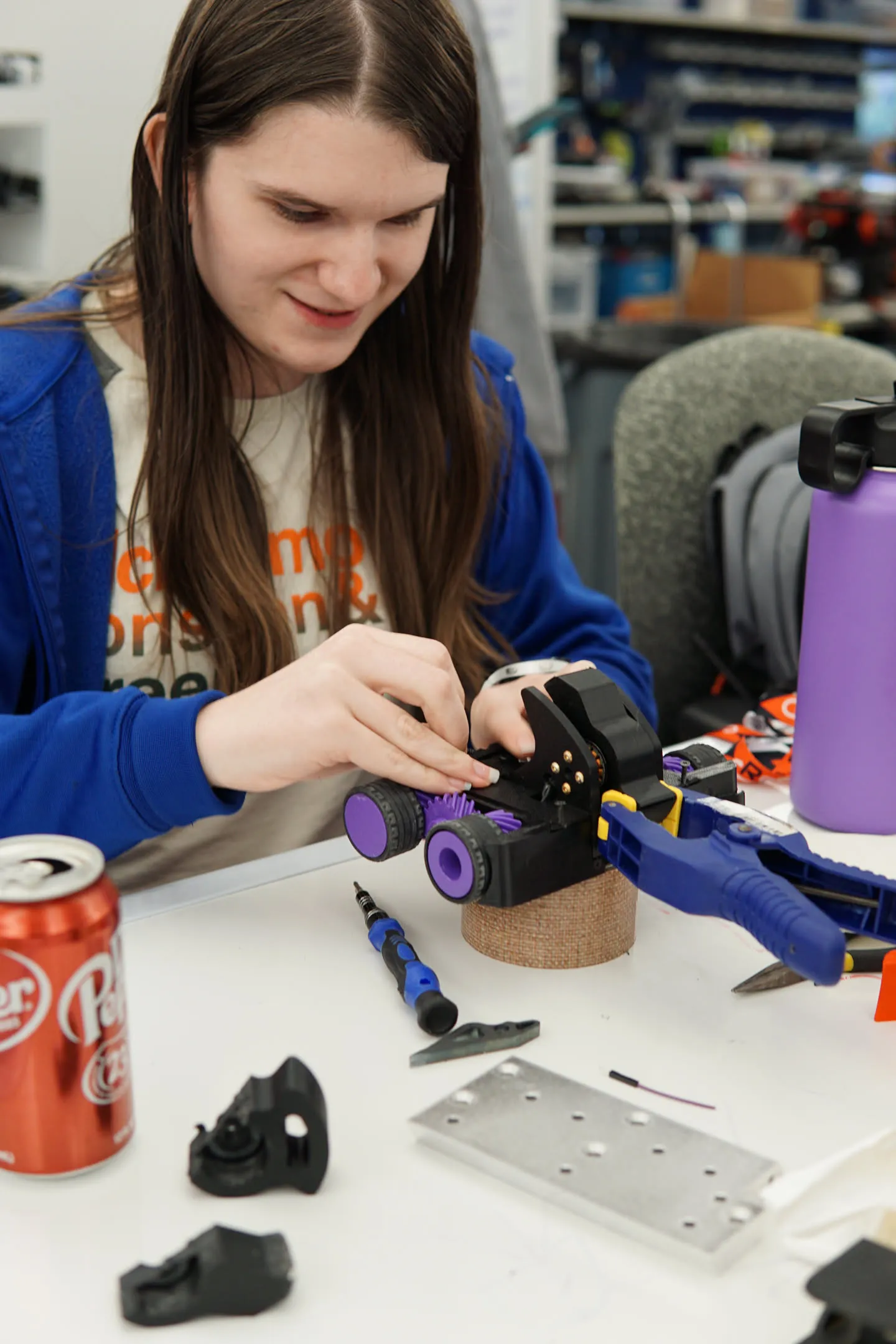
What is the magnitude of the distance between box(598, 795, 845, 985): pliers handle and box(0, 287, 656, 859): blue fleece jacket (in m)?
0.27

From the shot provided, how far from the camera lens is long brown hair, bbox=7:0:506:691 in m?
0.95

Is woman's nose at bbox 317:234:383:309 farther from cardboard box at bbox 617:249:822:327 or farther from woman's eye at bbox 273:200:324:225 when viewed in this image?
cardboard box at bbox 617:249:822:327

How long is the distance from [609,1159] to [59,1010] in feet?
0.78

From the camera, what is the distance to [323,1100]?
2.00 ft

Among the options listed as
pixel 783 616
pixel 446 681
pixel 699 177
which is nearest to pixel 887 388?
pixel 783 616

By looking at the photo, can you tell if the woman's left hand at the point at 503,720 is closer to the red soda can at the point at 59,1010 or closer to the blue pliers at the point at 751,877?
the blue pliers at the point at 751,877

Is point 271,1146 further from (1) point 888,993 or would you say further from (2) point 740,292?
(2) point 740,292

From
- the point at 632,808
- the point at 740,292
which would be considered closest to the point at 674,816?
the point at 632,808

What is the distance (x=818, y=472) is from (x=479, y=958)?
386 millimetres

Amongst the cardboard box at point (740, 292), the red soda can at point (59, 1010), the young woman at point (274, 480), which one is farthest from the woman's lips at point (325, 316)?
the cardboard box at point (740, 292)

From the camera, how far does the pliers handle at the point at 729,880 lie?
625 millimetres

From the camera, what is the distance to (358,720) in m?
0.81

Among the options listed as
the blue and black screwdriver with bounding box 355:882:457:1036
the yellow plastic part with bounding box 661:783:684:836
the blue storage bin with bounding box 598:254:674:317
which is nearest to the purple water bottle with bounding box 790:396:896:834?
the yellow plastic part with bounding box 661:783:684:836

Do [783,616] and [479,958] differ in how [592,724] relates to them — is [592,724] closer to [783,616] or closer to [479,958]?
[479,958]
